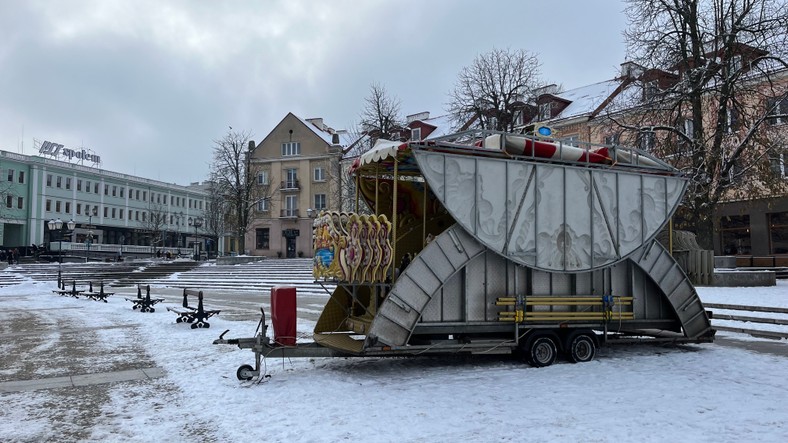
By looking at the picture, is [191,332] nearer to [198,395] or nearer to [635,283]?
[198,395]

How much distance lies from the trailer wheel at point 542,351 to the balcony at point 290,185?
5289cm

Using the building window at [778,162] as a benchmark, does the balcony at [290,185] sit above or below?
above

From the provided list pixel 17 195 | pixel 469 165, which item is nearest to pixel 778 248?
pixel 469 165

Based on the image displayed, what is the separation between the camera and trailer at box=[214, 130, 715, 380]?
827 centimetres

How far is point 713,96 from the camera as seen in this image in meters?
21.9

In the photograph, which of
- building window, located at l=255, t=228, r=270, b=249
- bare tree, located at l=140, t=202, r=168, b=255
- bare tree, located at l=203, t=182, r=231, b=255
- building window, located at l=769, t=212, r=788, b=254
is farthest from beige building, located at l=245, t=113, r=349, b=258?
building window, located at l=769, t=212, r=788, b=254

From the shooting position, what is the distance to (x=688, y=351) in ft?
32.9

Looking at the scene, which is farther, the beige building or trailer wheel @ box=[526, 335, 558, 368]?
the beige building

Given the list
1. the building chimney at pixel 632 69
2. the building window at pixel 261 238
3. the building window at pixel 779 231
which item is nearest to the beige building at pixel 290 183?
the building window at pixel 261 238

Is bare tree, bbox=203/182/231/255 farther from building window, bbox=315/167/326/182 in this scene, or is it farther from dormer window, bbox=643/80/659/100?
dormer window, bbox=643/80/659/100

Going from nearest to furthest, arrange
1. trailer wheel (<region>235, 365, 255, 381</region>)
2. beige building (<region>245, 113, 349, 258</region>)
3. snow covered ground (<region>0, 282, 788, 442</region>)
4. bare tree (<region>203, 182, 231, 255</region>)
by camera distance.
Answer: snow covered ground (<region>0, 282, 788, 442</region>) → trailer wheel (<region>235, 365, 255, 381</region>) → bare tree (<region>203, 182, 231, 255</region>) → beige building (<region>245, 113, 349, 258</region>)

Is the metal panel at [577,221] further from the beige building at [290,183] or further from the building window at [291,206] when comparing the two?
the building window at [291,206]

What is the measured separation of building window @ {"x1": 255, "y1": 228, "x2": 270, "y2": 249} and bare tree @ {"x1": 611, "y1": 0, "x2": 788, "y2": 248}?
45465mm

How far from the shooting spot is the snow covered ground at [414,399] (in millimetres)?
5672
